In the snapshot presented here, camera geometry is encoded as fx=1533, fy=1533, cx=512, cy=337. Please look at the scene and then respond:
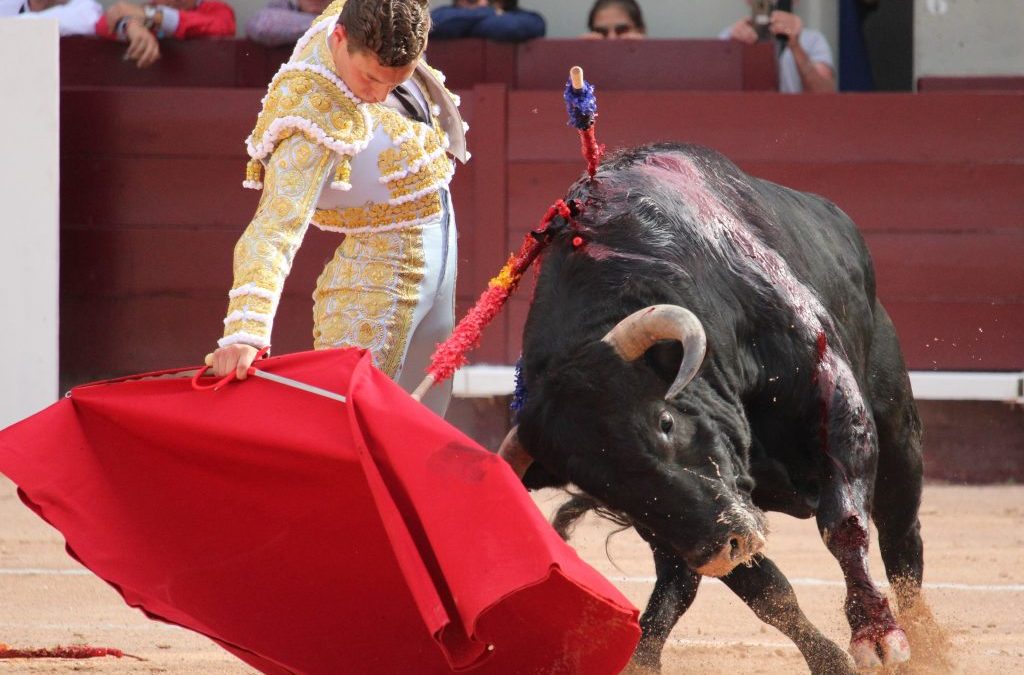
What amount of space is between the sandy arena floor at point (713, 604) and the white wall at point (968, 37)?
2.38 metres

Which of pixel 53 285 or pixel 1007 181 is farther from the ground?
pixel 1007 181

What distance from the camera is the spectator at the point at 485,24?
5.93 metres

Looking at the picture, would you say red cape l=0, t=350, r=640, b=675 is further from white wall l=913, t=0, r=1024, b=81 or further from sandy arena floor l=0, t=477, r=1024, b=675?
white wall l=913, t=0, r=1024, b=81

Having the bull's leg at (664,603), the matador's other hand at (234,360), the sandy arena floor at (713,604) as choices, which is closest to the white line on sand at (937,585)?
the sandy arena floor at (713,604)

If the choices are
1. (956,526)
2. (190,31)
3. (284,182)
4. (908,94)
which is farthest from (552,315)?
(190,31)

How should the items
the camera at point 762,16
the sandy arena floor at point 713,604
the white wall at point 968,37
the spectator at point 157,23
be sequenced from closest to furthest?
the sandy arena floor at point 713,604 → the spectator at point 157,23 → the camera at point 762,16 → the white wall at point 968,37

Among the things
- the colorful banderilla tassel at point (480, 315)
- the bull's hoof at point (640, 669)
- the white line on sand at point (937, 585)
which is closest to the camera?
the colorful banderilla tassel at point (480, 315)

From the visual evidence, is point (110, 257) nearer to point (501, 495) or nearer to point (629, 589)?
point (629, 589)

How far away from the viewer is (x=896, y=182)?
5.77 m

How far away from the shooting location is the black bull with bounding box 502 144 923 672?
7.93 feet

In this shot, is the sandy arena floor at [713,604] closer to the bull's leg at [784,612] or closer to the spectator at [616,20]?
the bull's leg at [784,612]

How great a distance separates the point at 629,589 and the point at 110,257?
2955 mm

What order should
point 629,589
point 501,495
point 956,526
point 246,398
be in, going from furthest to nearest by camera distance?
point 956,526 → point 629,589 → point 246,398 → point 501,495

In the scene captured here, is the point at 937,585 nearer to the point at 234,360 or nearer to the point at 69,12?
the point at 234,360
